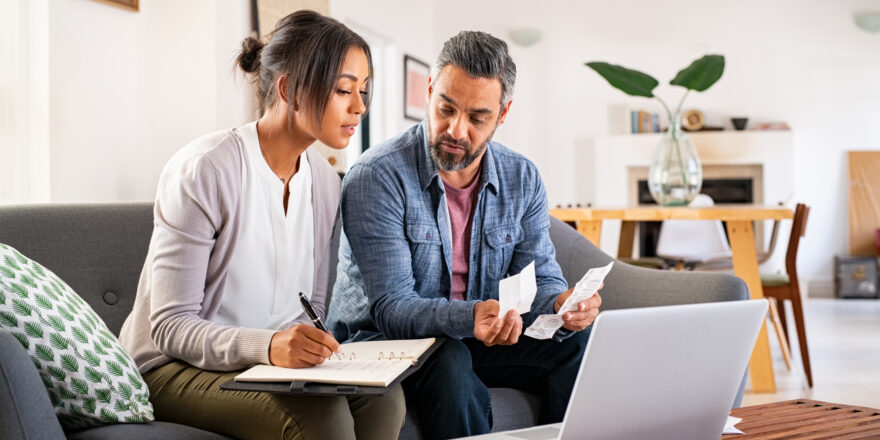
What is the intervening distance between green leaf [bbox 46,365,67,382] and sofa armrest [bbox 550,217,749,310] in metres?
1.34

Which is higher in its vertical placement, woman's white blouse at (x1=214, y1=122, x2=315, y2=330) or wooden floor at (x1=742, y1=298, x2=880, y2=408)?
woman's white blouse at (x1=214, y1=122, x2=315, y2=330)

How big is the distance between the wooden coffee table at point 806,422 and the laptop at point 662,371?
0.33 feet

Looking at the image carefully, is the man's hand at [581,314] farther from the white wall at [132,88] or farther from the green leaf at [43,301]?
the white wall at [132,88]

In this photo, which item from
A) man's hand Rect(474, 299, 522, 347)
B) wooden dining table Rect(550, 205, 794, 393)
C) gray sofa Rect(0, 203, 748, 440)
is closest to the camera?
man's hand Rect(474, 299, 522, 347)

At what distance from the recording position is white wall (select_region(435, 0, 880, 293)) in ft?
25.1

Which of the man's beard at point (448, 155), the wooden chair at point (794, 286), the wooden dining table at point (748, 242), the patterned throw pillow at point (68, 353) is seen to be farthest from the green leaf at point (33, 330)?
the wooden chair at point (794, 286)

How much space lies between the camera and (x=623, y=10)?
808 centimetres

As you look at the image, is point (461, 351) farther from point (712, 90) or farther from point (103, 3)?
point (712, 90)

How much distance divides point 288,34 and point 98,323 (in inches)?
25.8

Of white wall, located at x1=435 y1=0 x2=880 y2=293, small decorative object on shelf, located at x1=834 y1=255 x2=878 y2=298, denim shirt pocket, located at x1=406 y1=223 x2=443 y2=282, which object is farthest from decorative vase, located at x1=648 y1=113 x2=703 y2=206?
small decorative object on shelf, located at x1=834 y1=255 x2=878 y2=298

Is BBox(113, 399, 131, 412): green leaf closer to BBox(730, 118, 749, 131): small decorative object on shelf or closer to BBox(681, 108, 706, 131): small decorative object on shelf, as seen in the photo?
BBox(681, 108, 706, 131): small decorative object on shelf

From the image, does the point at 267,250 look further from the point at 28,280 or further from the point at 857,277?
the point at 857,277

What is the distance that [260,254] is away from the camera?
1.65 metres

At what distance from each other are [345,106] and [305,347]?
0.57m
